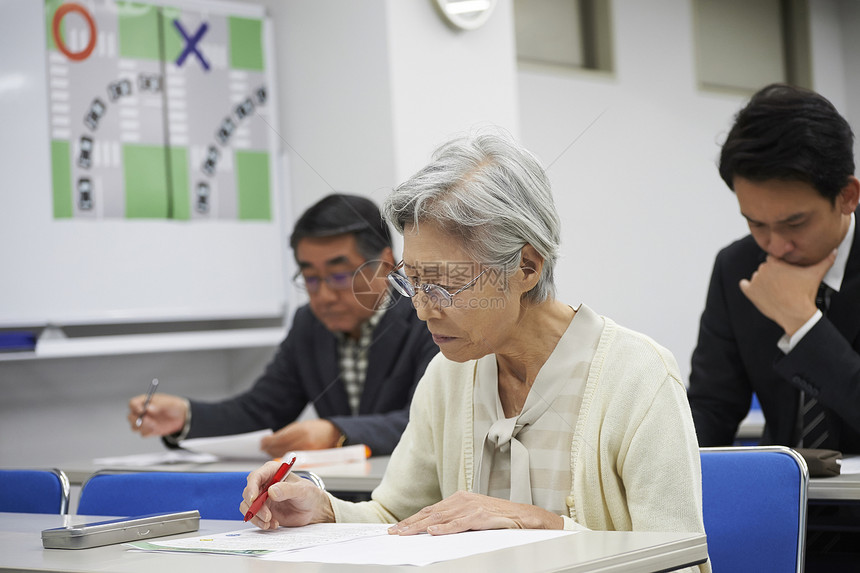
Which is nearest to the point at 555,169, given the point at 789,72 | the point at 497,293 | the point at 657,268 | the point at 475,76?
the point at 497,293

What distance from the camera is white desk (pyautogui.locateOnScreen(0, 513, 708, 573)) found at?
1062 millimetres

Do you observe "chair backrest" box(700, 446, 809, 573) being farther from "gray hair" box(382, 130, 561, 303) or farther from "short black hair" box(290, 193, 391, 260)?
"short black hair" box(290, 193, 391, 260)

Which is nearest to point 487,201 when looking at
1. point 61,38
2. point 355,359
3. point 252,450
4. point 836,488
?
point 836,488

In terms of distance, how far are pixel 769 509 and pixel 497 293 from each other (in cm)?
55

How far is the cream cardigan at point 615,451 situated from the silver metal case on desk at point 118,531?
23 centimetres

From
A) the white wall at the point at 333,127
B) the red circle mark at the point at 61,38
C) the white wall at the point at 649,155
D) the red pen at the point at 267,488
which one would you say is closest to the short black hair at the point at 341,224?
the white wall at the point at 333,127

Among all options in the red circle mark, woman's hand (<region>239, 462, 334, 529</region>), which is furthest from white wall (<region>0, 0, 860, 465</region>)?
woman's hand (<region>239, 462, 334, 529</region>)

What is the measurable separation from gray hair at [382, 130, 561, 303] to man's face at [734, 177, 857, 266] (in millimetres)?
764

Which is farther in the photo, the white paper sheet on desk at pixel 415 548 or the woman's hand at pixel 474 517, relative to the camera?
the woman's hand at pixel 474 517

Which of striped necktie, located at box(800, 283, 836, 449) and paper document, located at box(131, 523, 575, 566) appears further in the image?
striped necktie, located at box(800, 283, 836, 449)

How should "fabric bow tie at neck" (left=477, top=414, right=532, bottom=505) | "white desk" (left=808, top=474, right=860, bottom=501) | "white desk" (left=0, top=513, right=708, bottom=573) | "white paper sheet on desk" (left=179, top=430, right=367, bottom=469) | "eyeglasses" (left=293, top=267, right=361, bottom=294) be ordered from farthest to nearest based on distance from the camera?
"eyeglasses" (left=293, top=267, right=361, bottom=294) < "white paper sheet on desk" (left=179, top=430, right=367, bottom=469) < "white desk" (left=808, top=474, right=860, bottom=501) < "fabric bow tie at neck" (left=477, top=414, right=532, bottom=505) < "white desk" (left=0, top=513, right=708, bottom=573)

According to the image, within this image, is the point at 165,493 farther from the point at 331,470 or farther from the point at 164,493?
the point at 331,470

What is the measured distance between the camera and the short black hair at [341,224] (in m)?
2.83

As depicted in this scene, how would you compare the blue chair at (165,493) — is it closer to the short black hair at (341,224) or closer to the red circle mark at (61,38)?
the short black hair at (341,224)
